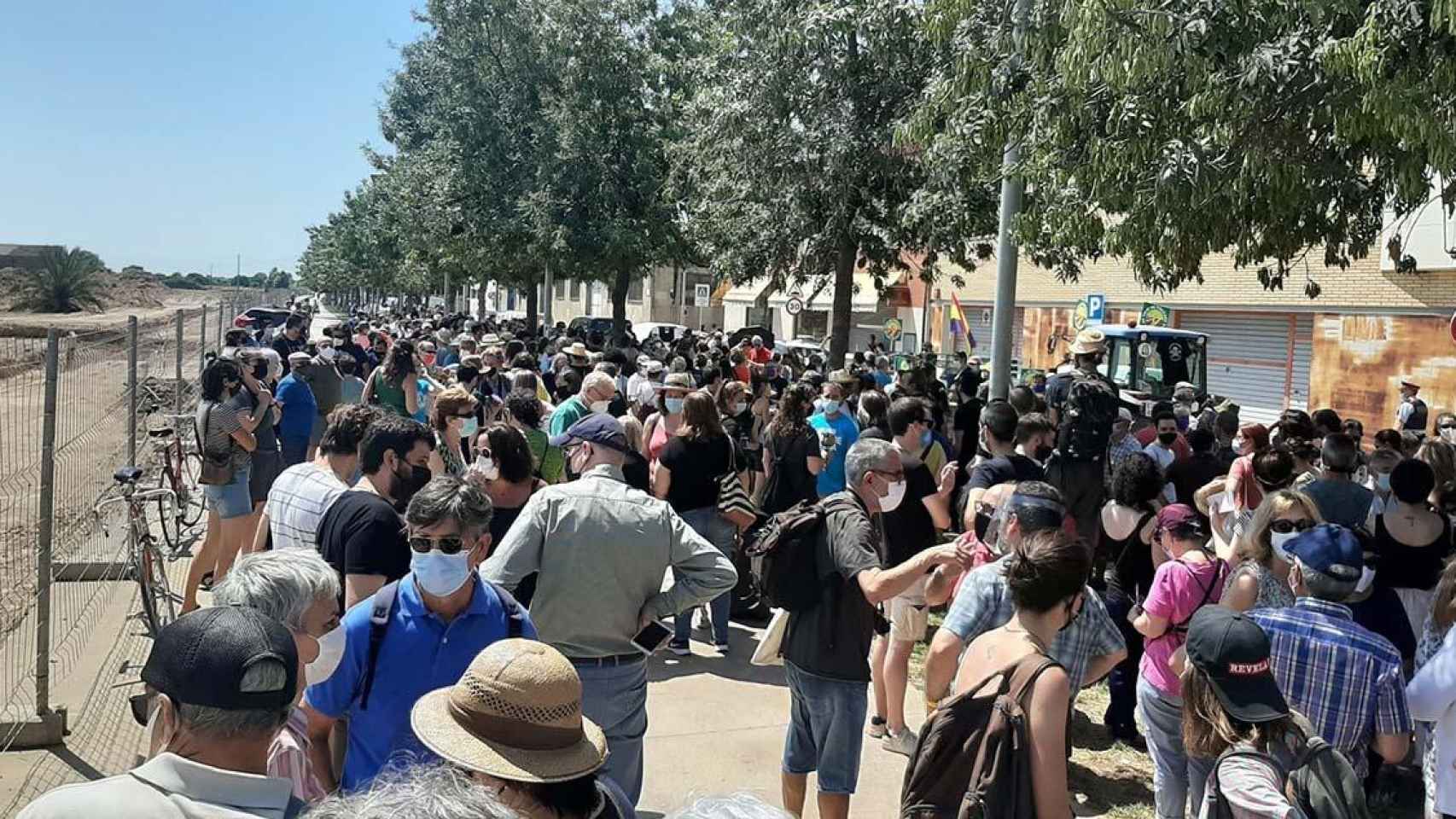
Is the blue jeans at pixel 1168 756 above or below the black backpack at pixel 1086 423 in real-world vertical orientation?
below

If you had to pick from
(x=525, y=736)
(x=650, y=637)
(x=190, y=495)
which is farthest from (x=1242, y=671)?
(x=190, y=495)

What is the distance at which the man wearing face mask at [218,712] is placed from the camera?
195cm

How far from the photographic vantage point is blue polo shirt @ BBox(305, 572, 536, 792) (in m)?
3.28

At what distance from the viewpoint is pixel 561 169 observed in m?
23.3

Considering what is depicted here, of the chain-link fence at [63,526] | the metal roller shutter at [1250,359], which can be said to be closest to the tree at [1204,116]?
the chain-link fence at [63,526]

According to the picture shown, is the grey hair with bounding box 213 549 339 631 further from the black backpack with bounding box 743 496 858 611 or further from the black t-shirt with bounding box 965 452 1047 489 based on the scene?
the black t-shirt with bounding box 965 452 1047 489

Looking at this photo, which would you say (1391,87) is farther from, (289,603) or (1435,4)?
(289,603)

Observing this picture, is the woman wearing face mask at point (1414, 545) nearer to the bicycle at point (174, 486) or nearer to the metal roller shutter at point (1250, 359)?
the bicycle at point (174, 486)

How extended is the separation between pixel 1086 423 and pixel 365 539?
525 centimetres

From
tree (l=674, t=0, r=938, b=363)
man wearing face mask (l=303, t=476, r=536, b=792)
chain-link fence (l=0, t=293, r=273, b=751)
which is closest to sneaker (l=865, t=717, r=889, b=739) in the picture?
man wearing face mask (l=303, t=476, r=536, b=792)

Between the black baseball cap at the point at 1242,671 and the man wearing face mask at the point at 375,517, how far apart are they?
8.98 feet

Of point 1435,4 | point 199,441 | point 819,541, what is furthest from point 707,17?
point 819,541

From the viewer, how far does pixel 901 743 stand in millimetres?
5969

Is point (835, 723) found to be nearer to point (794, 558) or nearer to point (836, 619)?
point (836, 619)
